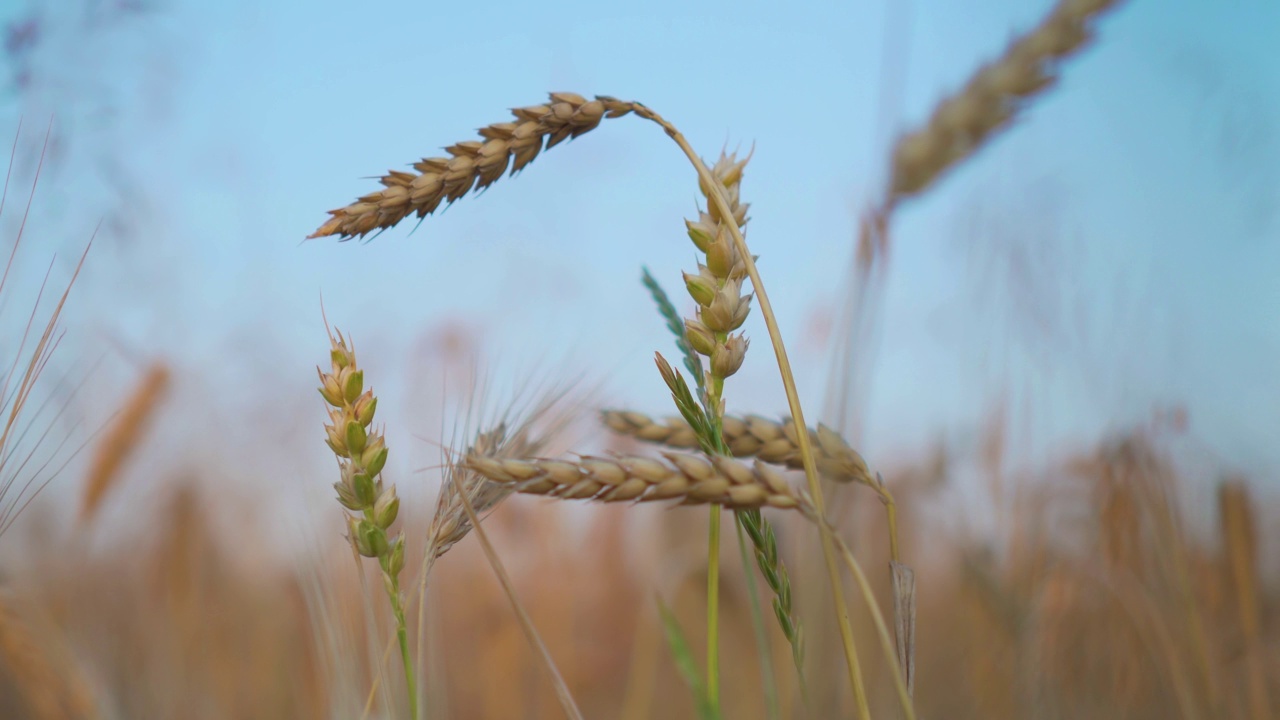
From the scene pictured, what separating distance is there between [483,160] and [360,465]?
0.79ft

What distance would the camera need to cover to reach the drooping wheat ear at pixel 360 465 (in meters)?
0.55

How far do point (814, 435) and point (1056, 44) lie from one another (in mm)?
386

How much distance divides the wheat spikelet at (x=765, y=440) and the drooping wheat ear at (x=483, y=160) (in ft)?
0.67

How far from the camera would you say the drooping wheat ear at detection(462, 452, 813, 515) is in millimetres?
400

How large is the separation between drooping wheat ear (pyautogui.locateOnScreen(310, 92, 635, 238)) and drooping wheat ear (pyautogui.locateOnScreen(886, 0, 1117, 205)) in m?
0.27

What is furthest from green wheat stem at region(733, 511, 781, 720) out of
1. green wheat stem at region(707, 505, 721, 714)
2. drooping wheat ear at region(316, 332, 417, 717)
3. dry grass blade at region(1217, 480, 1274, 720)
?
dry grass blade at region(1217, 480, 1274, 720)

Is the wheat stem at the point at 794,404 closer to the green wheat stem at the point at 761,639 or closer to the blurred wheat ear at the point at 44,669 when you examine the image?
the green wheat stem at the point at 761,639

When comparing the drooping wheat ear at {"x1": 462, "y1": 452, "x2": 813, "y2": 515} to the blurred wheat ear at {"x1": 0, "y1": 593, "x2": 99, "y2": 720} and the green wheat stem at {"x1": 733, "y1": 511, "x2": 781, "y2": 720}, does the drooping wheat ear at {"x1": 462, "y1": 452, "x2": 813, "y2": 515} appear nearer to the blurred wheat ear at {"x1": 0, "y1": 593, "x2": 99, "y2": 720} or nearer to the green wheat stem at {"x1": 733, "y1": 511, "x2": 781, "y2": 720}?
the green wheat stem at {"x1": 733, "y1": 511, "x2": 781, "y2": 720}

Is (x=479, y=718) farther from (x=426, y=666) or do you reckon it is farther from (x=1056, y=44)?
(x=1056, y=44)

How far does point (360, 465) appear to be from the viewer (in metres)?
0.56

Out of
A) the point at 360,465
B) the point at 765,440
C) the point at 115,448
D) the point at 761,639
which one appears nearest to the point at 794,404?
the point at 765,440

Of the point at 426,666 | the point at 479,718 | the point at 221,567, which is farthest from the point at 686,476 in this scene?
the point at 221,567

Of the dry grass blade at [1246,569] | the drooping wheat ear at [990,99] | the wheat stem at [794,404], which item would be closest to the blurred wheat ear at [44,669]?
the wheat stem at [794,404]

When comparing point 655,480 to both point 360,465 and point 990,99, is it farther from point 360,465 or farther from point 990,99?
point 990,99
